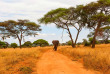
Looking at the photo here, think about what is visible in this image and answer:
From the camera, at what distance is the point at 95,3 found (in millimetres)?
20391

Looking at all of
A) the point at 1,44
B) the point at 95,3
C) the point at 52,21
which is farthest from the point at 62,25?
the point at 1,44

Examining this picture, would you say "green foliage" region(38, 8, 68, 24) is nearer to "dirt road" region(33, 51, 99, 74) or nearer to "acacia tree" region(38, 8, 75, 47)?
"acacia tree" region(38, 8, 75, 47)

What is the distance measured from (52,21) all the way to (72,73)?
18933 millimetres

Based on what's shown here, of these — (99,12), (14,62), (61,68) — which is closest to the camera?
(61,68)

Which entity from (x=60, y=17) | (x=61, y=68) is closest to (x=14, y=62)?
(x=61, y=68)

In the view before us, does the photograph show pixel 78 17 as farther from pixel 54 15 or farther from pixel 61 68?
pixel 61 68

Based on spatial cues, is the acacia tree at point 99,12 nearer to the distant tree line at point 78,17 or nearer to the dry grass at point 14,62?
the distant tree line at point 78,17

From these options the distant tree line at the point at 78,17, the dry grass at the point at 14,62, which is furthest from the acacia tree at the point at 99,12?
the dry grass at the point at 14,62

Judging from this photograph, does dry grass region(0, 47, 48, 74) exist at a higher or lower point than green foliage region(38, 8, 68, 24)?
lower

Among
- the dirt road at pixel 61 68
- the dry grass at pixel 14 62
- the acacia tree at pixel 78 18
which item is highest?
the acacia tree at pixel 78 18

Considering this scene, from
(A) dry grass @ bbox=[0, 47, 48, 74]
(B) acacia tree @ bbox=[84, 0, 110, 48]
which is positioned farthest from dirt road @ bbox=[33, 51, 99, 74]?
(B) acacia tree @ bbox=[84, 0, 110, 48]

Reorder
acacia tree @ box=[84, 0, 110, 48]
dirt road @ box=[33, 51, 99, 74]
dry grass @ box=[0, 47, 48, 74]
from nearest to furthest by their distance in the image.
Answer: dirt road @ box=[33, 51, 99, 74] < dry grass @ box=[0, 47, 48, 74] < acacia tree @ box=[84, 0, 110, 48]

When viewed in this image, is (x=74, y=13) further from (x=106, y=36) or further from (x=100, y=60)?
(x=106, y=36)

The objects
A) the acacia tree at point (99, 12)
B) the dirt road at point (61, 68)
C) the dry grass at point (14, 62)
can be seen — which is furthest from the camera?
the acacia tree at point (99, 12)
